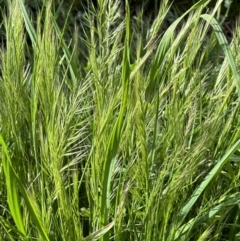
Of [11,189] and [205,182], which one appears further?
[205,182]

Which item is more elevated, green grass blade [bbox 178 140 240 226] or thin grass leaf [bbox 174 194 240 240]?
green grass blade [bbox 178 140 240 226]

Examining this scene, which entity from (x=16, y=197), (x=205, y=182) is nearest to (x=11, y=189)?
(x=16, y=197)

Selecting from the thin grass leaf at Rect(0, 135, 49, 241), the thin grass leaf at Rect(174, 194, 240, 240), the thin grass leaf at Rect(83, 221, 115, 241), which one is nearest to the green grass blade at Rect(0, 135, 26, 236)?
the thin grass leaf at Rect(0, 135, 49, 241)

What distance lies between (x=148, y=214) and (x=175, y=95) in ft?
0.73

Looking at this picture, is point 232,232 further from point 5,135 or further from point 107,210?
point 5,135

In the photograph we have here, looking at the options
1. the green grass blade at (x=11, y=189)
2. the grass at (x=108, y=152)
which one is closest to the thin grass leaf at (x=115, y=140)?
the grass at (x=108, y=152)

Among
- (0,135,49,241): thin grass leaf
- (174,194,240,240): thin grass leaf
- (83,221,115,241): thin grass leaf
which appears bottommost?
(174,194,240,240): thin grass leaf

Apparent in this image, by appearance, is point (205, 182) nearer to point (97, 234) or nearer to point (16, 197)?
point (97, 234)

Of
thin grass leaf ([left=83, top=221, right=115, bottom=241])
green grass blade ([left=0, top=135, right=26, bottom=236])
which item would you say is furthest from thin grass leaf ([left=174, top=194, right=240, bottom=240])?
green grass blade ([left=0, top=135, right=26, bottom=236])

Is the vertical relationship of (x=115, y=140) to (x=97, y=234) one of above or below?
above

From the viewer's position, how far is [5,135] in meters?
1.04

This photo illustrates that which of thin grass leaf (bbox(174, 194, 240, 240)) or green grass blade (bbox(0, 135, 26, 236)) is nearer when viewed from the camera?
green grass blade (bbox(0, 135, 26, 236))

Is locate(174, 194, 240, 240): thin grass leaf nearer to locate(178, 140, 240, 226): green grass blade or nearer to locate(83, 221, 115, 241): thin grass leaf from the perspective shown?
locate(178, 140, 240, 226): green grass blade

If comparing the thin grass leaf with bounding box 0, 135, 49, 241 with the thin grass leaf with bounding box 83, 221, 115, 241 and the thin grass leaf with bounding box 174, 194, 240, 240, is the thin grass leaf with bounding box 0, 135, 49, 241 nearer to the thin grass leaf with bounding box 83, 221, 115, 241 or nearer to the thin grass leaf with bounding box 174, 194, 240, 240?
the thin grass leaf with bounding box 83, 221, 115, 241
